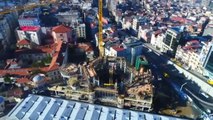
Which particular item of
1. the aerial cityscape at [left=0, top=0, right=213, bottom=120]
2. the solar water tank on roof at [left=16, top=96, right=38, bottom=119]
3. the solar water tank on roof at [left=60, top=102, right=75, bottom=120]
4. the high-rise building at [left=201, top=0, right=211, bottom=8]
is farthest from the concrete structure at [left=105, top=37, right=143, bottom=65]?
the high-rise building at [left=201, top=0, right=211, bottom=8]

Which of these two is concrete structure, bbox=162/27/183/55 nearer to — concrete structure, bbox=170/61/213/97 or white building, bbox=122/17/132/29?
concrete structure, bbox=170/61/213/97

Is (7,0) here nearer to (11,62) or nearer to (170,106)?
(11,62)

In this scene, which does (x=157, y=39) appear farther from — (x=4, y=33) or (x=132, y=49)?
(x=4, y=33)

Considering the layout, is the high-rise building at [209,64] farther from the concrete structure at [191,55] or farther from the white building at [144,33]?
the white building at [144,33]

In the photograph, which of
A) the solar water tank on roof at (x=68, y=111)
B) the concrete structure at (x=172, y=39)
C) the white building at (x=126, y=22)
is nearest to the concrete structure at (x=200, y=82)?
the concrete structure at (x=172, y=39)

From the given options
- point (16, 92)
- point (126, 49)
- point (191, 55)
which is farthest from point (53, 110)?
point (191, 55)
